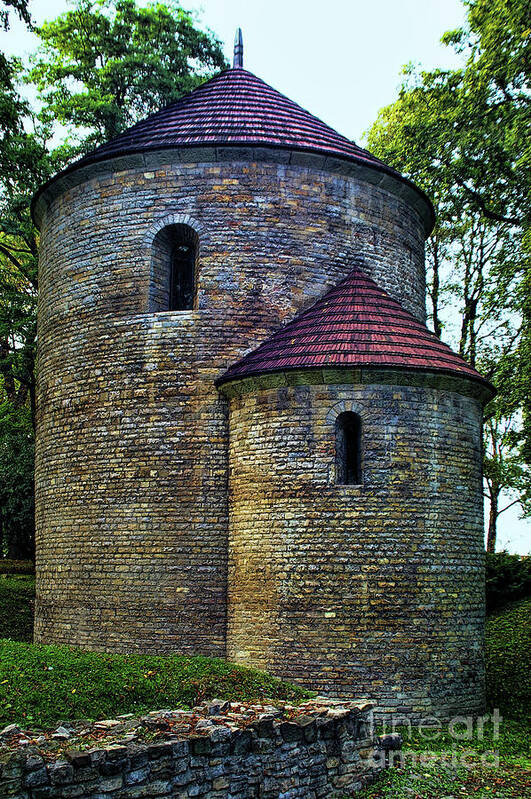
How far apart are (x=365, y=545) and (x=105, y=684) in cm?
444

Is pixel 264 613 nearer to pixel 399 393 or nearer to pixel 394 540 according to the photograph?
pixel 394 540

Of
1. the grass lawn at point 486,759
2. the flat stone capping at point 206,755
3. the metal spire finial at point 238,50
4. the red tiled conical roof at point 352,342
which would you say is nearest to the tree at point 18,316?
the metal spire finial at point 238,50

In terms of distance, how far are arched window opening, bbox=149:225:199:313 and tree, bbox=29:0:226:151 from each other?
11381mm

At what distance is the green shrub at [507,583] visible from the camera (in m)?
19.0

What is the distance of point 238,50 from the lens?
17.8m

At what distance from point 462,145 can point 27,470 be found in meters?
14.5

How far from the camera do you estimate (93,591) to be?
12352 millimetres

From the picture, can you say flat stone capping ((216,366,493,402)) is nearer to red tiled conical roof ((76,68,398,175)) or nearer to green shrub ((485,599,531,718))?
red tiled conical roof ((76,68,398,175))

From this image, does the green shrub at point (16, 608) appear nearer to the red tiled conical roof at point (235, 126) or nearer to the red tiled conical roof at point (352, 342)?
the red tiled conical roof at point (352, 342)

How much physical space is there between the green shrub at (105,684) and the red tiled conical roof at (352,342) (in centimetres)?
453

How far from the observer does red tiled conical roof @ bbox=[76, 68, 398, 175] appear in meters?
13.3

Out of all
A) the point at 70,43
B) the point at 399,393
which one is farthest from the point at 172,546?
the point at 70,43

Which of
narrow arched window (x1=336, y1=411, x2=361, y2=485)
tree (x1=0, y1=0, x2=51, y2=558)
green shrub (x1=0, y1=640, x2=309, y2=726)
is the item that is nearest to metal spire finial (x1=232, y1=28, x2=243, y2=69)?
tree (x1=0, y1=0, x2=51, y2=558)
